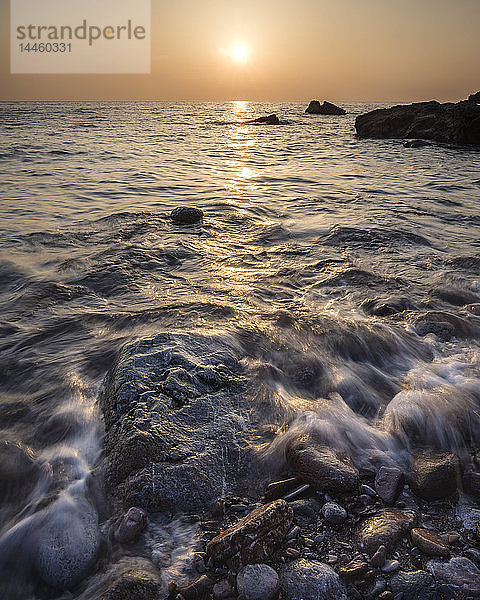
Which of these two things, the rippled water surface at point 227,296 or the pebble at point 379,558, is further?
the rippled water surface at point 227,296

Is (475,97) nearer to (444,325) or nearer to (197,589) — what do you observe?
(444,325)

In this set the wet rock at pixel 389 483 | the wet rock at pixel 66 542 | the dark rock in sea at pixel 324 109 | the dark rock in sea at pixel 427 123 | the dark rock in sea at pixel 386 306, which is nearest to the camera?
the wet rock at pixel 66 542

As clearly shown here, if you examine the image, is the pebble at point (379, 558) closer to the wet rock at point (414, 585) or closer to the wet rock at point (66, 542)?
the wet rock at point (414, 585)

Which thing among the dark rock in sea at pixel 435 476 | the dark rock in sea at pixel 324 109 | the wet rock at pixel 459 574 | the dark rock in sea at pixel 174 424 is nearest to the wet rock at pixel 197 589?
the dark rock in sea at pixel 174 424

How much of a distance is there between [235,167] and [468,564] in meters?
16.0

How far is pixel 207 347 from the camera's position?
3.66m

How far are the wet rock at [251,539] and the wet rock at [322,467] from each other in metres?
0.37

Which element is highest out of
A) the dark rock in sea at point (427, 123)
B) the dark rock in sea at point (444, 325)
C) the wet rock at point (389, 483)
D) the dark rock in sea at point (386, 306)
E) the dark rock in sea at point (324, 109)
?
the dark rock in sea at point (324, 109)

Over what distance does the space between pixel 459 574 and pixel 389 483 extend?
1.92 feet

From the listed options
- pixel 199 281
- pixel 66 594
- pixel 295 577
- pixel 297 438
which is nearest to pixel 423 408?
pixel 297 438

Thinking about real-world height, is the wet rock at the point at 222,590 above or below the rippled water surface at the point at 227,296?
below

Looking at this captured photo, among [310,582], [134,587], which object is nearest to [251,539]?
[310,582]

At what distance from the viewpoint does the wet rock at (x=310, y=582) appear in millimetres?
1794

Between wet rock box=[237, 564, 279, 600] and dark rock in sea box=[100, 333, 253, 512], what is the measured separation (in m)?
0.55
